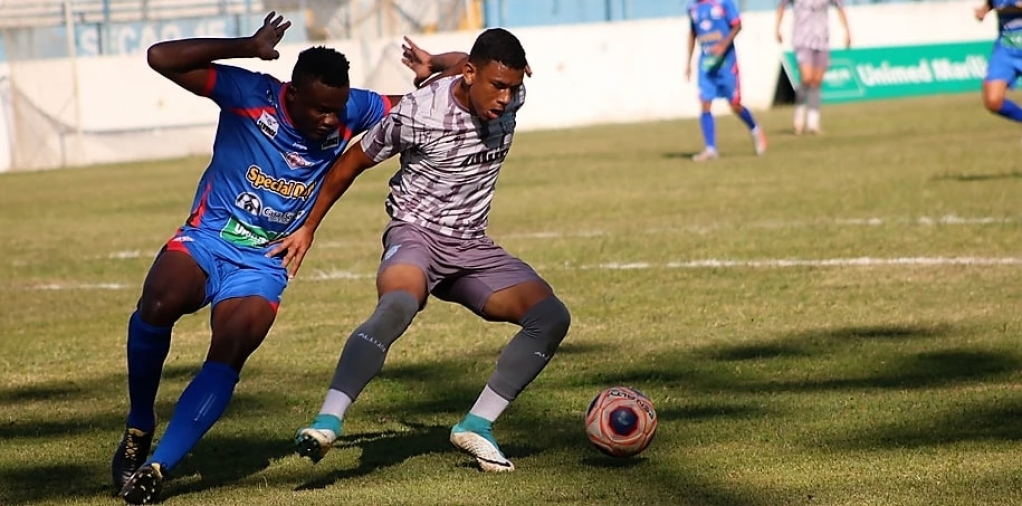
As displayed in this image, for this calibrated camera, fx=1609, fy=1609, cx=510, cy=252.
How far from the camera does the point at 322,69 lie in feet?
19.0

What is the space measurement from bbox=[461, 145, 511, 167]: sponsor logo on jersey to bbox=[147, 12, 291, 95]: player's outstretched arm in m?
0.86

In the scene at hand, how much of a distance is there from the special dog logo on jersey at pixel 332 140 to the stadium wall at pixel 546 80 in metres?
21.4

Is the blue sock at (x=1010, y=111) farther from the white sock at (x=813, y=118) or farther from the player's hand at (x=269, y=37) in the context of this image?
the player's hand at (x=269, y=37)

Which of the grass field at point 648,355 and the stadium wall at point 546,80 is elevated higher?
the grass field at point 648,355

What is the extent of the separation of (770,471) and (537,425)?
1.33m

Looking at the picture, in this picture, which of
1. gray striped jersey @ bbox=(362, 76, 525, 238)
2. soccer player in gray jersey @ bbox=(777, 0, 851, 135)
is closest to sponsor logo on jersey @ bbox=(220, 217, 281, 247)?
gray striped jersey @ bbox=(362, 76, 525, 238)

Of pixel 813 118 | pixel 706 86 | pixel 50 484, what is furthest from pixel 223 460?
pixel 813 118

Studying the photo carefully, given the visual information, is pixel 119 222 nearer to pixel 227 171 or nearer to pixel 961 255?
pixel 961 255

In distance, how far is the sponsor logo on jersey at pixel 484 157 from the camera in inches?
245

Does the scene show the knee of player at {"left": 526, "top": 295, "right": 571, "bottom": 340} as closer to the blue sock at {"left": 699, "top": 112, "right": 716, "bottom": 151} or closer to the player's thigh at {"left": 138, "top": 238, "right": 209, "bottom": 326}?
the player's thigh at {"left": 138, "top": 238, "right": 209, "bottom": 326}

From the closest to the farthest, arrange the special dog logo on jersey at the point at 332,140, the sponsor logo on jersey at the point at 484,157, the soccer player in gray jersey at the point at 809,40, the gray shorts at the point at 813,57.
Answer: the special dog logo on jersey at the point at 332,140 < the sponsor logo on jersey at the point at 484,157 < the soccer player in gray jersey at the point at 809,40 < the gray shorts at the point at 813,57

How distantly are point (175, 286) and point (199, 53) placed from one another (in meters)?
0.86

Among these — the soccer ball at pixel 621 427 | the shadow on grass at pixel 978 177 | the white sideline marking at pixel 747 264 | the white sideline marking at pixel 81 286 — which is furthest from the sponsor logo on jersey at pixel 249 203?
the shadow on grass at pixel 978 177

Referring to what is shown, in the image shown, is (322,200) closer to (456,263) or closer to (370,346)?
(456,263)
